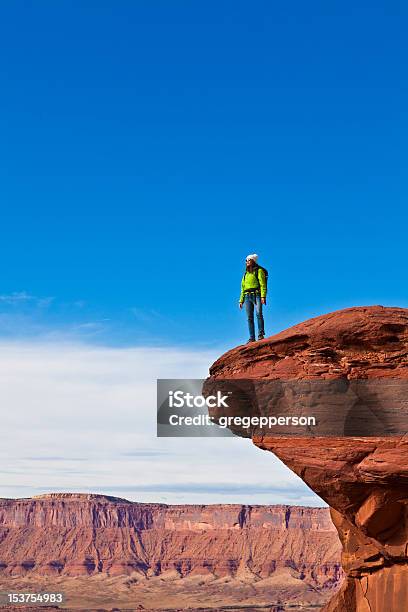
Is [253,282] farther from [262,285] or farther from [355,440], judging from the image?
[355,440]

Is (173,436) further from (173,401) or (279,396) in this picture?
(279,396)

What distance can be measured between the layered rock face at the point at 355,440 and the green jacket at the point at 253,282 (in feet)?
3.86

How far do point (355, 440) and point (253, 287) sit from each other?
4260 mm

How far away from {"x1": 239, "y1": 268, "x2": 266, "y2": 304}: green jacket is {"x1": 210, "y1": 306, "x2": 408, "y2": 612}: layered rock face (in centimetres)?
118

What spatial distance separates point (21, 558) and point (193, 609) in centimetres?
6267

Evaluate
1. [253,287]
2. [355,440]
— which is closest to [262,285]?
[253,287]

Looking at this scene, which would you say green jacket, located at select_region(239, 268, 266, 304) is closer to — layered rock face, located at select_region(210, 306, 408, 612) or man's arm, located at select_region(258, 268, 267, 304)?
man's arm, located at select_region(258, 268, 267, 304)

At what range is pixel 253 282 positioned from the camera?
20.2 metres

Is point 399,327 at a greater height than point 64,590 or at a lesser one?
greater

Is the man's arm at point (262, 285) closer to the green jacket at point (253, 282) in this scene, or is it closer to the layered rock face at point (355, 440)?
the green jacket at point (253, 282)

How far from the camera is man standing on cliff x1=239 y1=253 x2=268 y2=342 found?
2012 centimetres

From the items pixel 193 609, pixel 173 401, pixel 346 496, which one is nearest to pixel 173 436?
pixel 173 401

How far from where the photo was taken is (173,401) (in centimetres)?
2094

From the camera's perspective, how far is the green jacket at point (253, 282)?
2006 centimetres
